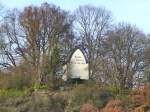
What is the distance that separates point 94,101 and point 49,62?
6.83 metres

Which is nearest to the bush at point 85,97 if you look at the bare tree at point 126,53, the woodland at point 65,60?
the woodland at point 65,60

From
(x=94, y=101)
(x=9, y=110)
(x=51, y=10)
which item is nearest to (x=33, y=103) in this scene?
(x=9, y=110)

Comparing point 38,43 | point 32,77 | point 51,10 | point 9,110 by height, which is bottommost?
point 9,110

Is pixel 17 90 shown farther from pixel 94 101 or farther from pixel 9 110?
pixel 94 101

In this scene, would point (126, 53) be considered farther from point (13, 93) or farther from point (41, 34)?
point (13, 93)

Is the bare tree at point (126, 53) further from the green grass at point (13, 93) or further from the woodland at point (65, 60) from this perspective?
the green grass at point (13, 93)

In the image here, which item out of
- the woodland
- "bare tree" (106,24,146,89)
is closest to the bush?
the woodland

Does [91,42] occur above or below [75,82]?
above

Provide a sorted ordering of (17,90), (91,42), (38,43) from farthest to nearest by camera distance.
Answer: (91,42) → (38,43) → (17,90)

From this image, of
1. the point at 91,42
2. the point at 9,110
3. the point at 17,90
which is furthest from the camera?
the point at 91,42

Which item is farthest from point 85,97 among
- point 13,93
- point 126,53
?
point 126,53

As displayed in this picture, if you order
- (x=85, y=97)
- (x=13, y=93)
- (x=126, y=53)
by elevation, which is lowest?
(x=85, y=97)

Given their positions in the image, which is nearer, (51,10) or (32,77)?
(32,77)

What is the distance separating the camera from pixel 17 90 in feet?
143
